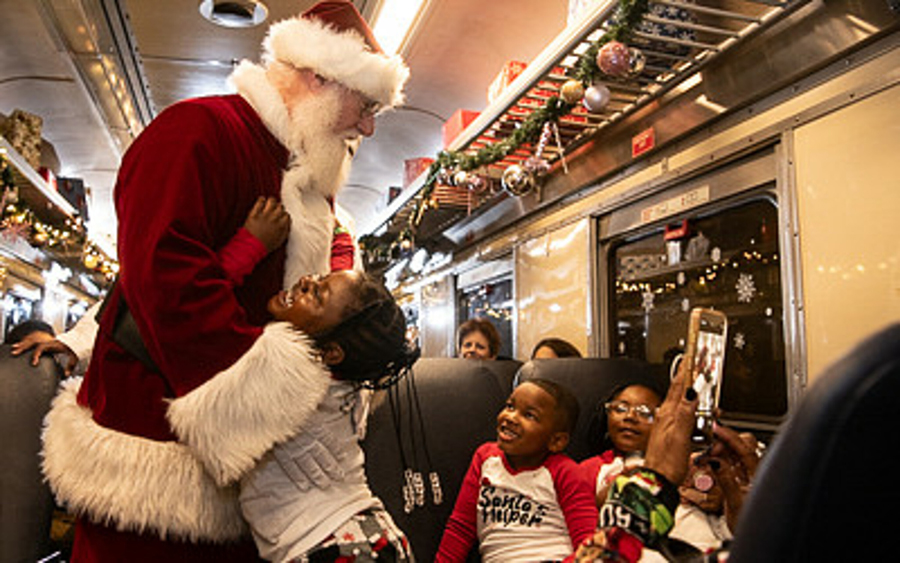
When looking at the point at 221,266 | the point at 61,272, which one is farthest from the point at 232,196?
the point at 61,272

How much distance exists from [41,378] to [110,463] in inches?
37.7

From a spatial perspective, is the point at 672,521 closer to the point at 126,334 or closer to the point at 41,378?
the point at 126,334

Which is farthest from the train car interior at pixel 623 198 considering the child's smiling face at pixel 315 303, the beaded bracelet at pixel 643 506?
the child's smiling face at pixel 315 303

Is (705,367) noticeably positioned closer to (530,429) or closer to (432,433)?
(530,429)

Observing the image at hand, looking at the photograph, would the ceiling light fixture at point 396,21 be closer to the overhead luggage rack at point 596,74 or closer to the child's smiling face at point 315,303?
the overhead luggage rack at point 596,74

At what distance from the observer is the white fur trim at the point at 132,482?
1.37 m

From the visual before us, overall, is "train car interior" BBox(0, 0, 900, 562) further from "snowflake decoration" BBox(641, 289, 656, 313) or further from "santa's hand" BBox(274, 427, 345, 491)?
"santa's hand" BBox(274, 427, 345, 491)

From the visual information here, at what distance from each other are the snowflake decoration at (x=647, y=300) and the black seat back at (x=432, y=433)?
53.3 inches

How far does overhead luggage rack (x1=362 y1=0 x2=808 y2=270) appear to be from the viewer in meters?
2.62

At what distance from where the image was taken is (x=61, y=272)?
10.4m

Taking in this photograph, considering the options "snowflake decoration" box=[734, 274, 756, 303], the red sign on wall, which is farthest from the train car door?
the red sign on wall

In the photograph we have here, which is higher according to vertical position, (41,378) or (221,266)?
(221,266)

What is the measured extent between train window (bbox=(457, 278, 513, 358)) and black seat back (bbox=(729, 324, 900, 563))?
16.7ft

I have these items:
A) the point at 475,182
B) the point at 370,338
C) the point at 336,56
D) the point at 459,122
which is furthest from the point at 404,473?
the point at 459,122
